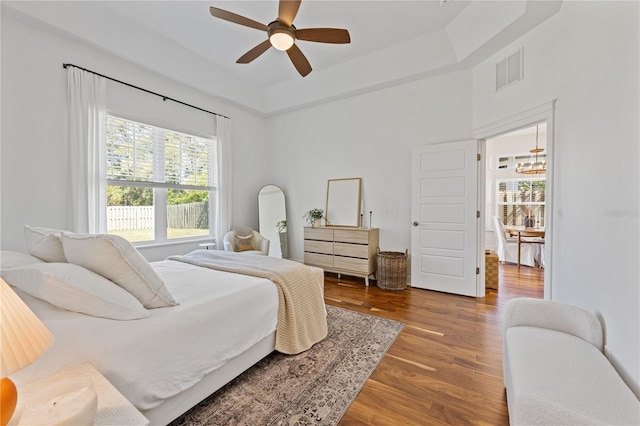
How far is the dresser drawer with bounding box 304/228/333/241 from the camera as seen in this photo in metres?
4.20

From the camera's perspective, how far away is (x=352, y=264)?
13.0 ft

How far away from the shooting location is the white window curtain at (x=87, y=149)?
9.37 ft

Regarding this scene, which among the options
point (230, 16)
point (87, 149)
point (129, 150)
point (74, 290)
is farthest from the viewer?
point (129, 150)

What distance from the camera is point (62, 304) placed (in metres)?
1.20

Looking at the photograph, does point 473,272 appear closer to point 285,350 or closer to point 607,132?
point 607,132

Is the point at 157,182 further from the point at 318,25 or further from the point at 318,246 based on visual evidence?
the point at 318,25

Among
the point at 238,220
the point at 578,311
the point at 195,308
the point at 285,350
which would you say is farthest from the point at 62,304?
the point at 238,220

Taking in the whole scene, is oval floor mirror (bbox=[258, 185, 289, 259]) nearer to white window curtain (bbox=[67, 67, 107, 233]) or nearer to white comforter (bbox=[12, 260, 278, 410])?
white window curtain (bbox=[67, 67, 107, 233])

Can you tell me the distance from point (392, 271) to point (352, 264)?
0.60 m

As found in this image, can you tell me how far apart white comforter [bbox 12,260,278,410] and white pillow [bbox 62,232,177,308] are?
10 cm

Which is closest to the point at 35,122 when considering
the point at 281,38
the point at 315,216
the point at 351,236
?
the point at 281,38

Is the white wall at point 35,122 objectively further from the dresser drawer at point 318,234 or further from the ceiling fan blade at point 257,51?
the dresser drawer at point 318,234

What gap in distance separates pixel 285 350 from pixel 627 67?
2559mm

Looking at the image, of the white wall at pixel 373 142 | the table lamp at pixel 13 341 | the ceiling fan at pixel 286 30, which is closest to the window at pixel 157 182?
the white wall at pixel 373 142
